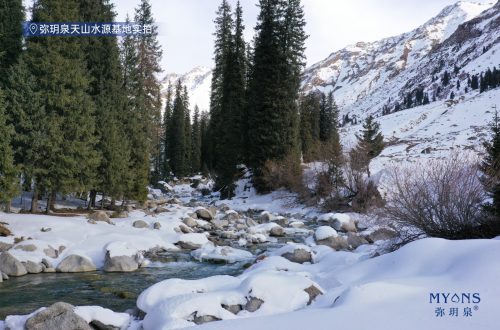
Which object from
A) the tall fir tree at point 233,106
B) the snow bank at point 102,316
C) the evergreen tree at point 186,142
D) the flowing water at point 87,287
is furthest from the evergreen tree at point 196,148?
the snow bank at point 102,316

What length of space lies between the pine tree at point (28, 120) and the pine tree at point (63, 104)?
12.7 inches

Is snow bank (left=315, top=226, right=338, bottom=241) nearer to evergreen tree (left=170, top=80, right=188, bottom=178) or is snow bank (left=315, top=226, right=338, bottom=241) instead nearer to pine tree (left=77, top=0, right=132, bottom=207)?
pine tree (left=77, top=0, right=132, bottom=207)

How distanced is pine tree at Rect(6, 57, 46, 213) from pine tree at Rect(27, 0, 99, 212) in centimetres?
32

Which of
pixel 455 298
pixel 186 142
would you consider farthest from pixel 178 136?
pixel 455 298

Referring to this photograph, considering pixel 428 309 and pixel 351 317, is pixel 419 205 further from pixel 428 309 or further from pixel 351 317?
pixel 351 317

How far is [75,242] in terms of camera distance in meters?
10.8

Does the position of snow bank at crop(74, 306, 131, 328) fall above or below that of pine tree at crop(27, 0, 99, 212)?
below

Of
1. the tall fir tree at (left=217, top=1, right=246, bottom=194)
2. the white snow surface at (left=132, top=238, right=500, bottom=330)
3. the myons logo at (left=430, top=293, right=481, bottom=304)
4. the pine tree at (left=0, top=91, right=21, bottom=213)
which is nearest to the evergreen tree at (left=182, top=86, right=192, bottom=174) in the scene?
the tall fir tree at (left=217, top=1, right=246, bottom=194)

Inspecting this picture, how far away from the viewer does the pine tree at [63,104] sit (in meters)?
13.7

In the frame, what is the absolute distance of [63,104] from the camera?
14195 millimetres

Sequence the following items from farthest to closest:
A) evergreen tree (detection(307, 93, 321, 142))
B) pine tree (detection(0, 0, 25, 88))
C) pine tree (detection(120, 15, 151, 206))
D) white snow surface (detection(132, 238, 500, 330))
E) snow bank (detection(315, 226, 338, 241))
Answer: evergreen tree (detection(307, 93, 321, 142)) → pine tree (detection(120, 15, 151, 206)) → pine tree (detection(0, 0, 25, 88)) → snow bank (detection(315, 226, 338, 241)) → white snow surface (detection(132, 238, 500, 330))

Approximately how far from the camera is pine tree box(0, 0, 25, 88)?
1666cm

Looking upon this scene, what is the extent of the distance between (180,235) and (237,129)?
1835 centimetres

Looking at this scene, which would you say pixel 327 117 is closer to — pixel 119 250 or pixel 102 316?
pixel 119 250
